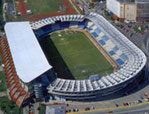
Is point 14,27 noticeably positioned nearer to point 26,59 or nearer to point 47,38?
point 47,38

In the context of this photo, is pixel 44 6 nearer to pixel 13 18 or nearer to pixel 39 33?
pixel 13 18

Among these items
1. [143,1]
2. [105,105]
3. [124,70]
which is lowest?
[105,105]

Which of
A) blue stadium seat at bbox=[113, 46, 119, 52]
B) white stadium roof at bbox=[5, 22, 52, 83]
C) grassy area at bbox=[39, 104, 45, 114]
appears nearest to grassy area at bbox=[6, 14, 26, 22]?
white stadium roof at bbox=[5, 22, 52, 83]

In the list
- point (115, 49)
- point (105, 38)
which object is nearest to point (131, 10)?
point (105, 38)

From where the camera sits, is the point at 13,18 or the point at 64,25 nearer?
the point at 64,25

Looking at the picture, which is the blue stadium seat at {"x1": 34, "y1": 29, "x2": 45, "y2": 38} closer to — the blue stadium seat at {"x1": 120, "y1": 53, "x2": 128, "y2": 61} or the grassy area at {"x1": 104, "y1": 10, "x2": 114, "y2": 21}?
the grassy area at {"x1": 104, "y1": 10, "x2": 114, "y2": 21}

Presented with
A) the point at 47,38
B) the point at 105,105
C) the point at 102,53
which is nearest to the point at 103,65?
the point at 102,53

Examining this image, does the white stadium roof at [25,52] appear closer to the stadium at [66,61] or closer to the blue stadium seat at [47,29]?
the stadium at [66,61]
